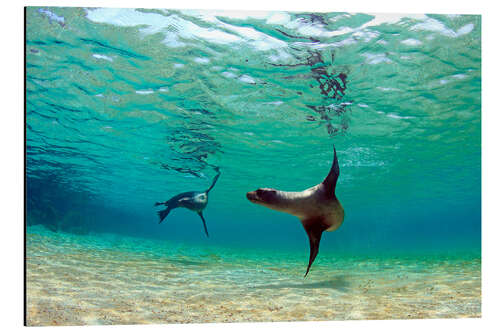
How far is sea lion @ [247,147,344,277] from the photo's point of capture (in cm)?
451

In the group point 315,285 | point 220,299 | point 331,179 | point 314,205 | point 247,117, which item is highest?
point 247,117

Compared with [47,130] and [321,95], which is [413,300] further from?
[47,130]

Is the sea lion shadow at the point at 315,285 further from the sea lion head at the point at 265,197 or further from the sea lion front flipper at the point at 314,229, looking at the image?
the sea lion head at the point at 265,197

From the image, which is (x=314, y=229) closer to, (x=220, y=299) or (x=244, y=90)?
(x=220, y=299)

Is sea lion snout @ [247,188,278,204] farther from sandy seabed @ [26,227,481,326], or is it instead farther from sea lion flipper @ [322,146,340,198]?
sandy seabed @ [26,227,481,326]

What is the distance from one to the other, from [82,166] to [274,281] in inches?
753

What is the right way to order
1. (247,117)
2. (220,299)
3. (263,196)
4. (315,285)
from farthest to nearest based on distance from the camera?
(247,117), (315,285), (220,299), (263,196)

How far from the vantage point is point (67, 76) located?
8844mm

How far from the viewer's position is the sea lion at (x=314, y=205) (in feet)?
14.8

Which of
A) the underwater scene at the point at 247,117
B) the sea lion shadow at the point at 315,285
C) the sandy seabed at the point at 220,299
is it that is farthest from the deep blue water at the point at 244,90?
the sea lion shadow at the point at 315,285

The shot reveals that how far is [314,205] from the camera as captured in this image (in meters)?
4.92

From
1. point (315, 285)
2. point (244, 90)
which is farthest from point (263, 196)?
point (244, 90)

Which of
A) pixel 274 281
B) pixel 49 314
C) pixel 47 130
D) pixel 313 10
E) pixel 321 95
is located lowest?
pixel 274 281
